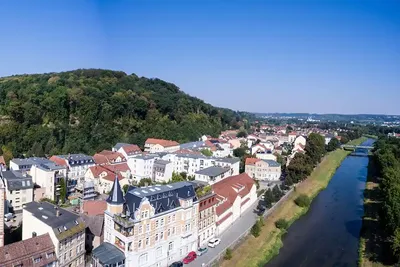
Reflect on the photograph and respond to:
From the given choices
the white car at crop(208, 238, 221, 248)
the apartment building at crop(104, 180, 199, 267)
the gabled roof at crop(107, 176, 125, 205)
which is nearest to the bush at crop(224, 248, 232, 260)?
the white car at crop(208, 238, 221, 248)

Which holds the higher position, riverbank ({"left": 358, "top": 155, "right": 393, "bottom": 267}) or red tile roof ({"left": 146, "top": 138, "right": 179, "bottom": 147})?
red tile roof ({"left": 146, "top": 138, "right": 179, "bottom": 147})

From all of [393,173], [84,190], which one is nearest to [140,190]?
[84,190]

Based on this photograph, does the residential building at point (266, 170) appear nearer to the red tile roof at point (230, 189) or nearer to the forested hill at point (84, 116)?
the red tile roof at point (230, 189)

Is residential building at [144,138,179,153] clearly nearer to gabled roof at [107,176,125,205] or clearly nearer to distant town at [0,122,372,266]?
distant town at [0,122,372,266]

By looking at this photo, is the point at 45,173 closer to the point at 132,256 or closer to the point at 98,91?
the point at 132,256

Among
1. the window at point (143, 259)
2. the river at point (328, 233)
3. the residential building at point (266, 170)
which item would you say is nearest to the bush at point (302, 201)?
the river at point (328, 233)

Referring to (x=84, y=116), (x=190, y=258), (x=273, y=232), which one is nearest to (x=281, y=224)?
(x=273, y=232)

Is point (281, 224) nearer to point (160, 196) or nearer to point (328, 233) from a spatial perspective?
point (328, 233)
